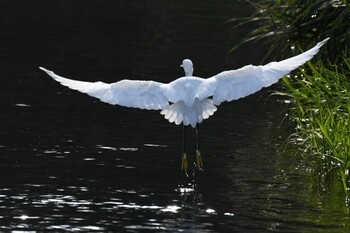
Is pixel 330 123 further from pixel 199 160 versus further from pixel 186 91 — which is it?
pixel 186 91

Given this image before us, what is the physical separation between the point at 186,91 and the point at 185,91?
0.04ft

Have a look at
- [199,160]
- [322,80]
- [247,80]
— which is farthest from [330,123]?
[199,160]

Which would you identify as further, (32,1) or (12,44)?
(32,1)

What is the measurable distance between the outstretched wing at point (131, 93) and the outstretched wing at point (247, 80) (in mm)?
667

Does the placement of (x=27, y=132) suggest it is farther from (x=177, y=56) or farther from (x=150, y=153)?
(x=177, y=56)

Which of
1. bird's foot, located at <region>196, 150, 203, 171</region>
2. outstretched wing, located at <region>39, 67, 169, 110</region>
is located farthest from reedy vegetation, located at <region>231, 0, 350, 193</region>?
outstretched wing, located at <region>39, 67, 169, 110</region>

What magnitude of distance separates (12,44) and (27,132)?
9.32 m

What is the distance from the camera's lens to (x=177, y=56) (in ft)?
81.3

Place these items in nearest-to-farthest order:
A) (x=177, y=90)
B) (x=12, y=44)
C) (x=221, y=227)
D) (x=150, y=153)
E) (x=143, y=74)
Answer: (x=221, y=227) → (x=177, y=90) → (x=150, y=153) → (x=143, y=74) → (x=12, y=44)

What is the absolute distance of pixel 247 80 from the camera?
1271cm

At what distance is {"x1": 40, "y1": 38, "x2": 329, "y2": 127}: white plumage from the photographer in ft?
40.5

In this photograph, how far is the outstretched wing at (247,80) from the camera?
41.3 feet

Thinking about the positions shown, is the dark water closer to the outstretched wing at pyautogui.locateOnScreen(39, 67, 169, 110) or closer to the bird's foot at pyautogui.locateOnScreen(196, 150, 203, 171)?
the bird's foot at pyautogui.locateOnScreen(196, 150, 203, 171)

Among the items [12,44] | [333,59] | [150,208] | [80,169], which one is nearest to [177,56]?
[12,44]
